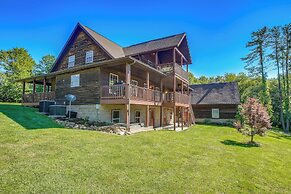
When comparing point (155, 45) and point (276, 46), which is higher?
point (276, 46)

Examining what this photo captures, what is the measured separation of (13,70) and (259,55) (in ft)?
148

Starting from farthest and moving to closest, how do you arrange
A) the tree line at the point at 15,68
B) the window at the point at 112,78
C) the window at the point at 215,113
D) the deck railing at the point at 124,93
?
the window at the point at 215,113, the tree line at the point at 15,68, the window at the point at 112,78, the deck railing at the point at 124,93

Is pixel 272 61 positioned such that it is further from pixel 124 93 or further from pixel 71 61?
pixel 71 61

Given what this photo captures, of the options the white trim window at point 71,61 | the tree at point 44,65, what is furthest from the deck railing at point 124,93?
the tree at point 44,65

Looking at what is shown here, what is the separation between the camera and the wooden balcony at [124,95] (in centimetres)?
1207

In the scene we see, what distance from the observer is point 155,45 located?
18.8 m

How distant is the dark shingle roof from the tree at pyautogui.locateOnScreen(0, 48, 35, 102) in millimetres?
18315

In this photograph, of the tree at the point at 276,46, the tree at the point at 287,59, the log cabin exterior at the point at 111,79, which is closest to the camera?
the log cabin exterior at the point at 111,79

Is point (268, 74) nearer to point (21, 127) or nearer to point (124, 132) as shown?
point (124, 132)

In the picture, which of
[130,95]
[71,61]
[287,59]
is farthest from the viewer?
[287,59]

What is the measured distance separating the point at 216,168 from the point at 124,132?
584 centimetres

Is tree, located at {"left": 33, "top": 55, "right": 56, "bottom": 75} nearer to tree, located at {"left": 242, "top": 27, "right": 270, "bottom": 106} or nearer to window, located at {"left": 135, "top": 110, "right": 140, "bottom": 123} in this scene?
window, located at {"left": 135, "top": 110, "right": 140, "bottom": 123}

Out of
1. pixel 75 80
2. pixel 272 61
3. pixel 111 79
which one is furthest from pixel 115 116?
pixel 272 61

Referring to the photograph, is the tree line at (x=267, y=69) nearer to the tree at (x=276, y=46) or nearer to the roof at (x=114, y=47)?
the tree at (x=276, y=46)
